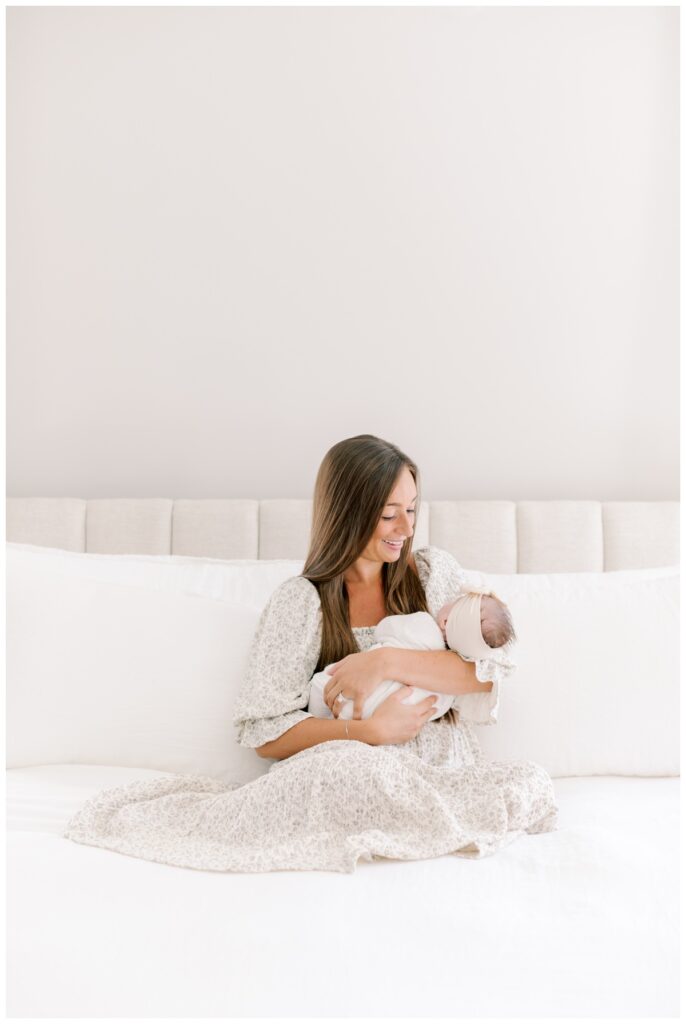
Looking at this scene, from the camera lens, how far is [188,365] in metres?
2.30

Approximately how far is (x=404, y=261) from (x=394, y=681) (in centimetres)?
123

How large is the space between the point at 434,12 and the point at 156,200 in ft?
2.74

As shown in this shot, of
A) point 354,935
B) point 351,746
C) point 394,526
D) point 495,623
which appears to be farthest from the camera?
point 394,526

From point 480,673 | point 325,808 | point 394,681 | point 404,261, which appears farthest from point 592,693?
point 404,261

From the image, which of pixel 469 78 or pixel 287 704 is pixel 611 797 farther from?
pixel 469 78

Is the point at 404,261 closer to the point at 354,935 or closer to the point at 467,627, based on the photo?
the point at 467,627

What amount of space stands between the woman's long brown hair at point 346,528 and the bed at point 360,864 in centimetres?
18

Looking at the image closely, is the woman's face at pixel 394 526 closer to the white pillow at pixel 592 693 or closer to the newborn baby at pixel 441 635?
the newborn baby at pixel 441 635

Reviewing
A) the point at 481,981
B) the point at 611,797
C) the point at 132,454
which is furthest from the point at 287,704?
the point at 132,454

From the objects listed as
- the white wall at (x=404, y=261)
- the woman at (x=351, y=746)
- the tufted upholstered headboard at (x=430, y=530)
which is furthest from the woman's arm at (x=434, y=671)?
the white wall at (x=404, y=261)

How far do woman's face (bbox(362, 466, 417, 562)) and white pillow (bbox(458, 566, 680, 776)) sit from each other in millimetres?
264

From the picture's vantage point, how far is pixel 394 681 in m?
1.45

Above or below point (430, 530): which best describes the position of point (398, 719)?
below

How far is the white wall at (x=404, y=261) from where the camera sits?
2.27 m
